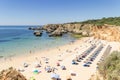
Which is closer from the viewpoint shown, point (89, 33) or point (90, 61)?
point (90, 61)

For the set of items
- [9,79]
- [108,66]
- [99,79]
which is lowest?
[99,79]

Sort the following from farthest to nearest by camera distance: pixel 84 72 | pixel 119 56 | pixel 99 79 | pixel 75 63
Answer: pixel 75 63 < pixel 84 72 < pixel 119 56 < pixel 99 79

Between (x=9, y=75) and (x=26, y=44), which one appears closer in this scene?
(x=9, y=75)

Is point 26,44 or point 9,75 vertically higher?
point 9,75

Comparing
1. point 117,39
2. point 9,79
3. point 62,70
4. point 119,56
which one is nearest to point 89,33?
point 117,39

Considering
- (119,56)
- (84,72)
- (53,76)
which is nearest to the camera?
(119,56)

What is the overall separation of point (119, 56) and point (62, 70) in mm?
11859

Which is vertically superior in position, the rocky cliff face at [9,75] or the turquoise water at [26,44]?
the rocky cliff face at [9,75]

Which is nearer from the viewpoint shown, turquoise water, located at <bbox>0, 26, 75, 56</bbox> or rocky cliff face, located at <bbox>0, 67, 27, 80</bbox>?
rocky cliff face, located at <bbox>0, 67, 27, 80</bbox>

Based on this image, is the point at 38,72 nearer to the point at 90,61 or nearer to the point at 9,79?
the point at 90,61

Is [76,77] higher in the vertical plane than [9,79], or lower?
lower

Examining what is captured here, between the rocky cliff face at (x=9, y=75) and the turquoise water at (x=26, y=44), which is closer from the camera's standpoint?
the rocky cliff face at (x=9, y=75)

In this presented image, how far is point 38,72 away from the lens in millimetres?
25328

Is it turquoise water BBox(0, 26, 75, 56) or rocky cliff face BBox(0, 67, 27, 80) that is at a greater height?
rocky cliff face BBox(0, 67, 27, 80)
